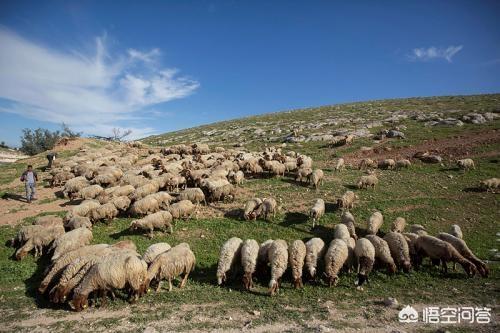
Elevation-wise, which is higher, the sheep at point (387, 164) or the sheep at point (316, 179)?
the sheep at point (387, 164)

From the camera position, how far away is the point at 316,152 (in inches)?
1325

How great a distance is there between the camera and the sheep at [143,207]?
56.0 ft

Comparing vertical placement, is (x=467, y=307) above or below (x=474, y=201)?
below

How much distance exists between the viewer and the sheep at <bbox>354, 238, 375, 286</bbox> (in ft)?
36.9

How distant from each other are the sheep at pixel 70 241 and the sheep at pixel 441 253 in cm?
1353

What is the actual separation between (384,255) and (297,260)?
3308 millimetres

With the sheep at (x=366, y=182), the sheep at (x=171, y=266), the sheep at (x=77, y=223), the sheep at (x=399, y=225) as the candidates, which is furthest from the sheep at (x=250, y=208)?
the sheep at (x=77, y=223)

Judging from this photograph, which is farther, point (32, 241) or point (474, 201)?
point (474, 201)

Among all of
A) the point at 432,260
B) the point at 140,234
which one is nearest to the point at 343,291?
the point at 432,260

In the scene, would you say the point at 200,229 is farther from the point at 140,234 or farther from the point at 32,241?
the point at 32,241

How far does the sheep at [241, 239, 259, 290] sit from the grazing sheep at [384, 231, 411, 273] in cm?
521

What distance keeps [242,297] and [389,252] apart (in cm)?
572

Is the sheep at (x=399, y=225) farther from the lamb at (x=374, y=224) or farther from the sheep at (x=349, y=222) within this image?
the sheep at (x=349, y=222)

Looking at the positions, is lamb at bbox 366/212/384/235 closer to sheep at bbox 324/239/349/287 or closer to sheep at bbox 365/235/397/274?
sheep at bbox 365/235/397/274
